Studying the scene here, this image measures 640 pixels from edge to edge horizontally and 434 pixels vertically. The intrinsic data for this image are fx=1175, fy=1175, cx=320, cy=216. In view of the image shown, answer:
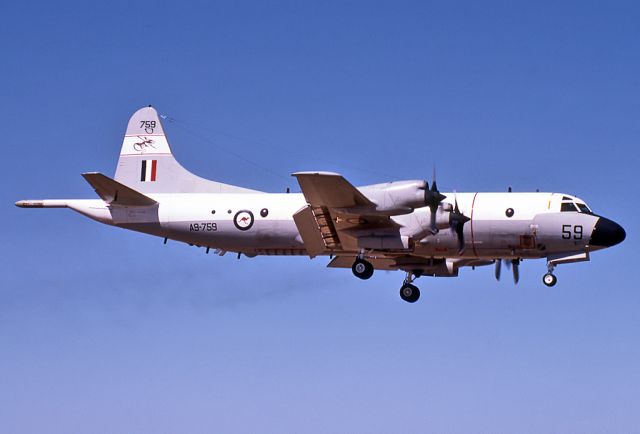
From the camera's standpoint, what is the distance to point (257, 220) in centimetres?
4003

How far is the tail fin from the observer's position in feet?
140

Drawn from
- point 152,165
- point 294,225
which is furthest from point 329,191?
point 152,165

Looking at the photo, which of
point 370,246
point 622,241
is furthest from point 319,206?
point 622,241

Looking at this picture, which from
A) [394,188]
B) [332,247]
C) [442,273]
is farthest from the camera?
[442,273]

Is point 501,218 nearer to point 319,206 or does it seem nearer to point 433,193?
point 433,193

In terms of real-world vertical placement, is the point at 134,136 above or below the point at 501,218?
above

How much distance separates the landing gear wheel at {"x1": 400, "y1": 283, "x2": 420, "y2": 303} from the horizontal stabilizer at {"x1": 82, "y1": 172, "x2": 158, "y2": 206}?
30.9 ft

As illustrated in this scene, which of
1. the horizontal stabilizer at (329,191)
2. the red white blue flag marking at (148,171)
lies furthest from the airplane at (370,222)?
the red white blue flag marking at (148,171)

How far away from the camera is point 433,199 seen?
3722 centimetres

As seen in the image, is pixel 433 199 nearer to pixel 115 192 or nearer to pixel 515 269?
pixel 515 269

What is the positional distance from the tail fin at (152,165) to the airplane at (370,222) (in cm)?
15

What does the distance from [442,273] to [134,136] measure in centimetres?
1271

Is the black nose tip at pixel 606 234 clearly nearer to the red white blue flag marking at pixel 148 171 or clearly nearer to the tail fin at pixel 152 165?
the tail fin at pixel 152 165

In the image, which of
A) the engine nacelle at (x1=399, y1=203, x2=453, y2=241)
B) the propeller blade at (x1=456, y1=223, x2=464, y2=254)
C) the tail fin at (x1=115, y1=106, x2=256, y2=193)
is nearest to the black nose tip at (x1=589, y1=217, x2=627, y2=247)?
the propeller blade at (x1=456, y1=223, x2=464, y2=254)
